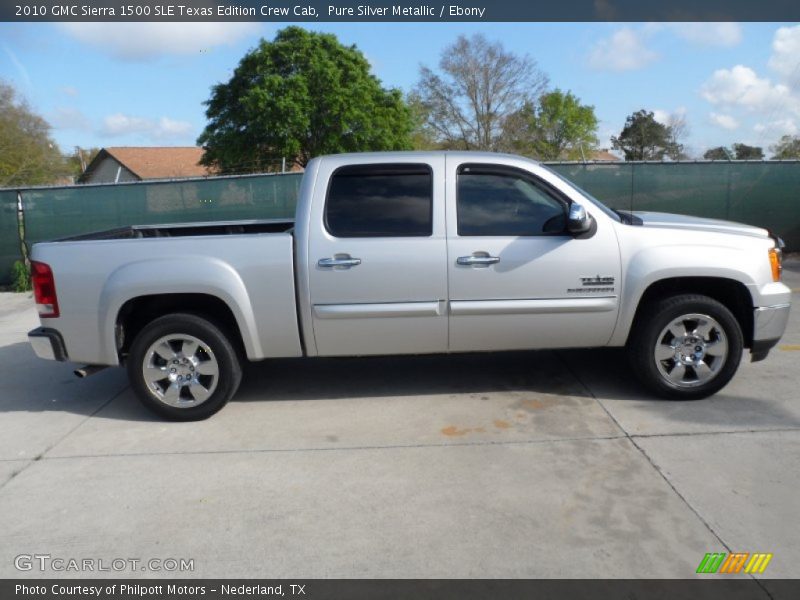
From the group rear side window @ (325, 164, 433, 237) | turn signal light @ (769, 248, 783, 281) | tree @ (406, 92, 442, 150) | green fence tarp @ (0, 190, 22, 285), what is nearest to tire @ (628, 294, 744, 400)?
turn signal light @ (769, 248, 783, 281)

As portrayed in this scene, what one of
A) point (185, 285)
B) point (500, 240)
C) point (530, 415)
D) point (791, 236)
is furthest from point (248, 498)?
point (791, 236)

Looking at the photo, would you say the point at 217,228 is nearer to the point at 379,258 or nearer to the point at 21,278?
the point at 379,258

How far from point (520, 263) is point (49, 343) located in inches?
138

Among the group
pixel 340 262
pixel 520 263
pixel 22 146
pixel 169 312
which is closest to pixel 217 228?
pixel 169 312

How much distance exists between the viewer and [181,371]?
472 cm

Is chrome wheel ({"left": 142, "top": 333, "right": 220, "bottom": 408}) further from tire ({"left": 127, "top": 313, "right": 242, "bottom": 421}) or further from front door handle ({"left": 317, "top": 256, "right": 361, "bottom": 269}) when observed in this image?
front door handle ({"left": 317, "top": 256, "right": 361, "bottom": 269})

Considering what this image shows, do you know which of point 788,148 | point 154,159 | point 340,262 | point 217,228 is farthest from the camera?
point 154,159

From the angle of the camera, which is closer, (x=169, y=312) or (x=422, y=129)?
(x=169, y=312)

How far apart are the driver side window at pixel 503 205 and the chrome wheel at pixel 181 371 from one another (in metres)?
2.14

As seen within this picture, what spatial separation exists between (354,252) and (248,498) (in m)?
1.83

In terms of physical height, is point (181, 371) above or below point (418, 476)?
above

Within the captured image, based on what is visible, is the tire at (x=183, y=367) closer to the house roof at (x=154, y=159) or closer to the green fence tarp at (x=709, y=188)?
the green fence tarp at (x=709, y=188)

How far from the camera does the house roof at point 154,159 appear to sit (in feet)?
205

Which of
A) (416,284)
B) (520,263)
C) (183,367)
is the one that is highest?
(520,263)
